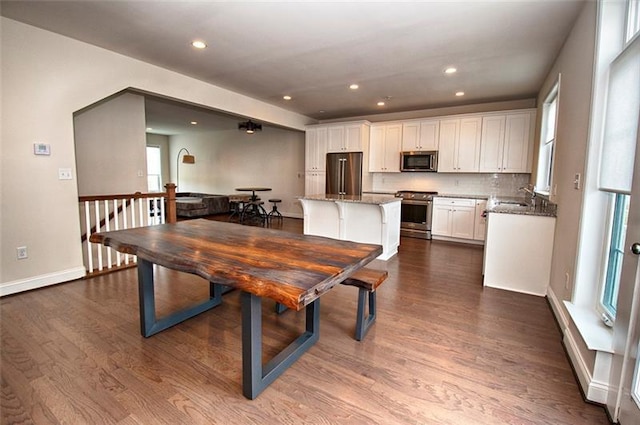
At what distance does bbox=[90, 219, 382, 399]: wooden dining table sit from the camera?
1454 mm

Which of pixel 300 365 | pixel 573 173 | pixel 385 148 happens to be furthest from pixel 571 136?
pixel 385 148

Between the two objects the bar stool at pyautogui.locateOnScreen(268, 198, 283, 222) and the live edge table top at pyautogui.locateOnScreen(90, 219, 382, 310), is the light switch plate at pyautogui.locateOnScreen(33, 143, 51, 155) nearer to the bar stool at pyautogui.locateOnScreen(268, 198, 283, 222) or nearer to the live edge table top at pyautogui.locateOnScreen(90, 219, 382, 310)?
the live edge table top at pyautogui.locateOnScreen(90, 219, 382, 310)

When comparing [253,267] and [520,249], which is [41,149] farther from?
[520,249]

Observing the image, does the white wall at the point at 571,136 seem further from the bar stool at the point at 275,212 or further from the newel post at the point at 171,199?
the bar stool at the point at 275,212

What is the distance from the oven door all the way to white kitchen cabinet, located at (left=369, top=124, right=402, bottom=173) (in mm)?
889

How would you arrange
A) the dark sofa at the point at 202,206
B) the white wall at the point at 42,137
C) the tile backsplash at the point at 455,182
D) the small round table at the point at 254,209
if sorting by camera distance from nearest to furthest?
the white wall at the point at 42,137
the tile backsplash at the point at 455,182
the small round table at the point at 254,209
the dark sofa at the point at 202,206

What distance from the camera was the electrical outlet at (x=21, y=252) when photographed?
3.00 m

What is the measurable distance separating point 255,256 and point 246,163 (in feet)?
26.6

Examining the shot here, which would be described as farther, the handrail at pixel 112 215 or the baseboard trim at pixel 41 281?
the handrail at pixel 112 215

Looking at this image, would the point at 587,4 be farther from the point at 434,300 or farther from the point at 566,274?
the point at 434,300

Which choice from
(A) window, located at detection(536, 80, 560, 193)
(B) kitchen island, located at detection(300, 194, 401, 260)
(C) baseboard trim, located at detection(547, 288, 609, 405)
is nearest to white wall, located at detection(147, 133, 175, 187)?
(B) kitchen island, located at detection(300, 194, 401, 260)

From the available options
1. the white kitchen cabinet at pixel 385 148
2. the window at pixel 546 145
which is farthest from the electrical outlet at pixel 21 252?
the window at pixel 546 145

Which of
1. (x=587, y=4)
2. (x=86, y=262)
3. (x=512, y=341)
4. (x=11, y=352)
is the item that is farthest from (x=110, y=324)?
(x=587, y=4)

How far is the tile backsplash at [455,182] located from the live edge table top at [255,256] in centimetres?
469
